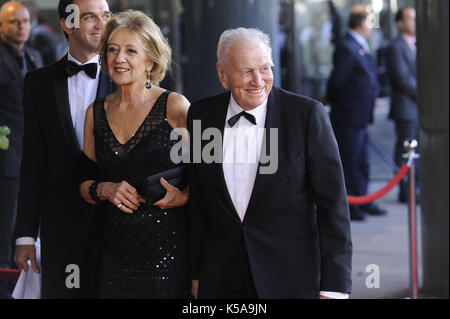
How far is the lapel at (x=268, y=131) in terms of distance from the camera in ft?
10.3

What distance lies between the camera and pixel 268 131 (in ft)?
10.5

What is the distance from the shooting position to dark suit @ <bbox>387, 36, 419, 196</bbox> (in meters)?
9.77

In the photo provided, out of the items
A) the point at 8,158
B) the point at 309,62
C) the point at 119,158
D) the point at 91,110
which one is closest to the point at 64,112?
the point at 91,110

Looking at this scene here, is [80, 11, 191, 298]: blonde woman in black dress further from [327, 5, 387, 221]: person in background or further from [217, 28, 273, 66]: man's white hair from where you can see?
[327, 5, 387, 221]: person in background

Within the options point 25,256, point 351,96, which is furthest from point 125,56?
point 351,96

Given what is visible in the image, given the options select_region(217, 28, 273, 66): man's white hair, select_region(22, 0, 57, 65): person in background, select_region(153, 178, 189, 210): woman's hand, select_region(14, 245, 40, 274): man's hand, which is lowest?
select_region(14, 245, 40, 274): man's hand

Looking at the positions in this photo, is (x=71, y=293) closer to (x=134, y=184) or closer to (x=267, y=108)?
(x=134, y=184)

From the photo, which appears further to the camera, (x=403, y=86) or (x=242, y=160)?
(x=403, y=86)

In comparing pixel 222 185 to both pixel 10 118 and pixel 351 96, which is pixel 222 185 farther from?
pixel 351 96

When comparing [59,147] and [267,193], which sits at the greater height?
[59,147]

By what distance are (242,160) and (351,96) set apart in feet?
19.7

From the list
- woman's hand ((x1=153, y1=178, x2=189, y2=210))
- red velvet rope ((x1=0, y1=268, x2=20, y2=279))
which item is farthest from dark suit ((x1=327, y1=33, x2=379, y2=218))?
woman's hand ((x1=153, y1=178, x2=189, y2=210))

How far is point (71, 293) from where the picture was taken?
3.75m

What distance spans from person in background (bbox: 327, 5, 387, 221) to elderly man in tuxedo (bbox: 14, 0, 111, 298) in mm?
5412
